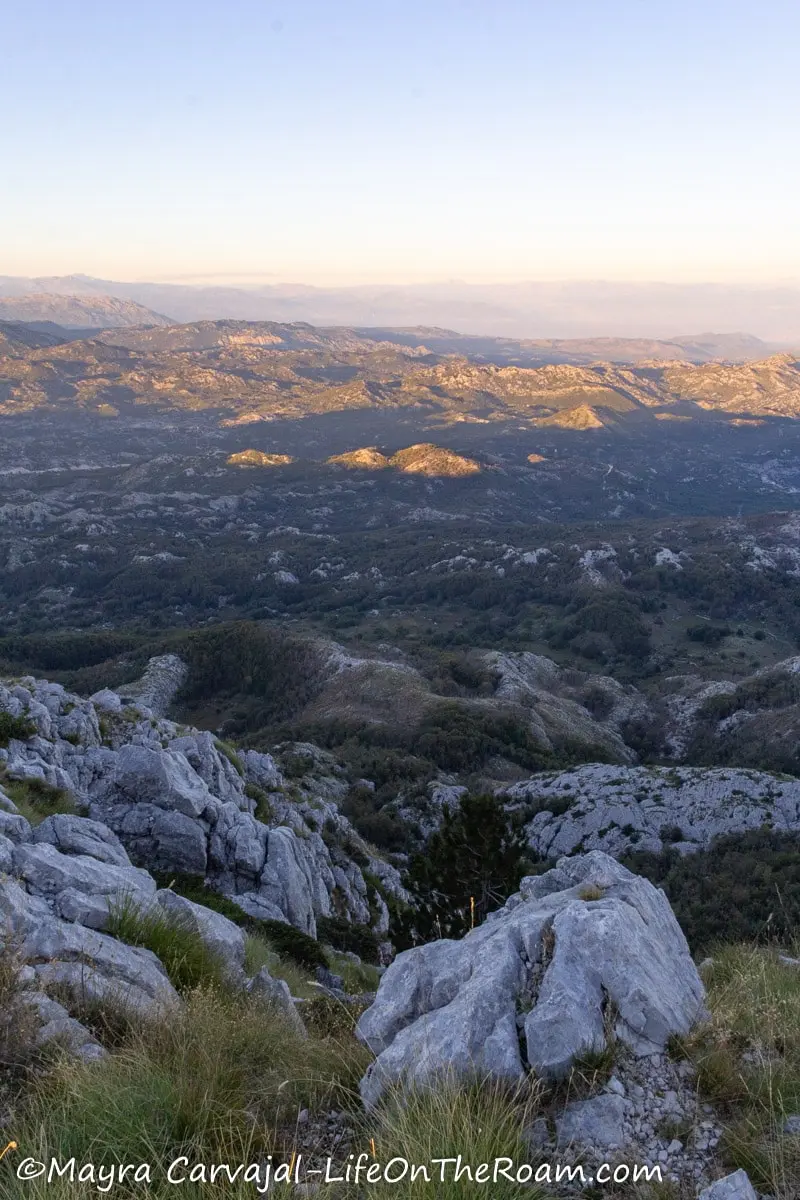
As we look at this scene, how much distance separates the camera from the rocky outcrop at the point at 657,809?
126 feet

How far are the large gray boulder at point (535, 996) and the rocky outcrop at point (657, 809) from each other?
3443cm

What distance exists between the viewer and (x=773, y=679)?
6875 centimetres

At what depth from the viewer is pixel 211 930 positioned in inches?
378

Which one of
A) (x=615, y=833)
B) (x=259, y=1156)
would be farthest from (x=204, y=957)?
(x=615, y=833)

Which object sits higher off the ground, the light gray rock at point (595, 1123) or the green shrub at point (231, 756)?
the light gray rock at point (595, 1123)

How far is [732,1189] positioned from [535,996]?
1909mm

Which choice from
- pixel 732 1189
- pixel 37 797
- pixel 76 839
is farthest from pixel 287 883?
pixel 732 1189

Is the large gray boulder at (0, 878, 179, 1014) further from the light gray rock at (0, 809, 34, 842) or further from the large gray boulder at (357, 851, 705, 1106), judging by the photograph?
the light gray rock at (0, 809, 34, 842)

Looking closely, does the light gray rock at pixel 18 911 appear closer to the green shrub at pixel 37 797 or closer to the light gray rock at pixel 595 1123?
the light gray rock at pixel 595 1123

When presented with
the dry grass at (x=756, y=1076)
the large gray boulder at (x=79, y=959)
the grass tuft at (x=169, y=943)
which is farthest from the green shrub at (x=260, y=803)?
the dry grass at (x=756, y=1076)

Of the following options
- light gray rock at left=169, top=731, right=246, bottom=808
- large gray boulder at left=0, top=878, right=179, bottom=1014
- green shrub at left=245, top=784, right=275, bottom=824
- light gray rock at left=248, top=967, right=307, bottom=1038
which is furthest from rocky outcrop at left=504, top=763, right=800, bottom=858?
large gray boulder at left=0, top=878, right=179, bottom=1014

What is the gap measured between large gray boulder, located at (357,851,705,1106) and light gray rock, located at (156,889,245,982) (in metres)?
2.90

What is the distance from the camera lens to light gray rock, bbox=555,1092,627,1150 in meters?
4.42

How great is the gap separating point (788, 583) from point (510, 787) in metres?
89.7
